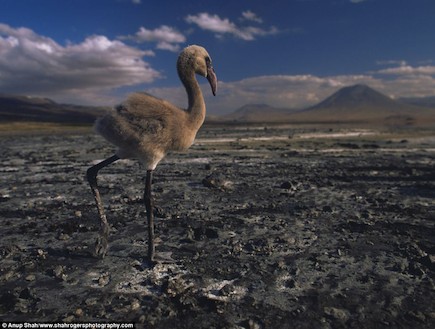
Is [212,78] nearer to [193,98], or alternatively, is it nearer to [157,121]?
[193,98]

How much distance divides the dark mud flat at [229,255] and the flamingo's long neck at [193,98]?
7.83 feet

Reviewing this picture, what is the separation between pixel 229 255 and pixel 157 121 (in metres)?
2.69

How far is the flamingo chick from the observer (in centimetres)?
593

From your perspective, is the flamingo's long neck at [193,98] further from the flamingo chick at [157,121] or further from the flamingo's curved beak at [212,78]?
the flamingo's curved beak at [212,78]

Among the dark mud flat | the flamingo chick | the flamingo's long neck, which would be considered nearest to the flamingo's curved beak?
the flamingo chick

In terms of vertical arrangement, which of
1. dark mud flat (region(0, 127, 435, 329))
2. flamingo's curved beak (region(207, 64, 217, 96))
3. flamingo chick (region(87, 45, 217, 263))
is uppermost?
flamingo's curved beak (region(207, 64, 217, 96))

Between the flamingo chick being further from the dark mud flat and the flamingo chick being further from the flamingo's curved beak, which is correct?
the dark mud flat

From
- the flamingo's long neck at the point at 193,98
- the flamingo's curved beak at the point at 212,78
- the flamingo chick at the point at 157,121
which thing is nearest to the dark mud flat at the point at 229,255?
A: the flamingo chick at the point at 157,121

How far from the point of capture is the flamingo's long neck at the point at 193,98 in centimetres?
619

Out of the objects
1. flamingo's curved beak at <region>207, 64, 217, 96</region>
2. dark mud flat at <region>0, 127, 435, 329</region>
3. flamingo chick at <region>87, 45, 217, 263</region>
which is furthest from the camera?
flamingo's curved beak at <region>207, 64, 217, 96</region>

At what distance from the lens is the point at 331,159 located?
1958cm

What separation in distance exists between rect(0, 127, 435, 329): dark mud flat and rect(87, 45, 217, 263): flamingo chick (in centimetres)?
117

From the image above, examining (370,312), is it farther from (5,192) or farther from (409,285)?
(5,192)

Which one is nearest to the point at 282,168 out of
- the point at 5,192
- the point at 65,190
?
the point at 65,190
